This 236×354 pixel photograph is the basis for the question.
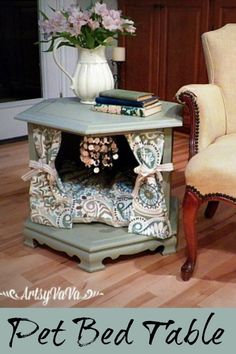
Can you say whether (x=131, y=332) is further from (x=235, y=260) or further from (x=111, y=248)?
(x=235, y=260)

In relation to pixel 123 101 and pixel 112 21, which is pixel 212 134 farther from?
pixel 112 21

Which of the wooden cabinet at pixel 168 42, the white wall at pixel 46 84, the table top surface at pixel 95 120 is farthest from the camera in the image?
the white wall at pixel 46 84

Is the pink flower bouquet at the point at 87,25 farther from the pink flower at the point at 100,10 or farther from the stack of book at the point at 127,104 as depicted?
the stack of book at the point at 127,104

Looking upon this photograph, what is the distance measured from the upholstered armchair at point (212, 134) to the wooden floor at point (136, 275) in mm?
105

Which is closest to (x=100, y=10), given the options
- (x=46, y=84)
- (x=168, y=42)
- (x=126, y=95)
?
(x=126, y=95)

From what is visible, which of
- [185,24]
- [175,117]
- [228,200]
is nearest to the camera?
[228,200]

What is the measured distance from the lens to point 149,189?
6.17 ft

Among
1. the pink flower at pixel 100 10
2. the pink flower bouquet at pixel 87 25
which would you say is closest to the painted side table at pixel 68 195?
the pink flower bouquet at pixel 87 25

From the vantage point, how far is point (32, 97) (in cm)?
393

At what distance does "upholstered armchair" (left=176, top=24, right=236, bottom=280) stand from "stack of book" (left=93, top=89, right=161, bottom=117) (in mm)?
125

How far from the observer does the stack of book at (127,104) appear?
1866mm

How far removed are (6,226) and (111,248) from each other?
25.9 inches

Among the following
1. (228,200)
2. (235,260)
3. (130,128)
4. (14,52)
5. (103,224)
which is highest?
(14,52)

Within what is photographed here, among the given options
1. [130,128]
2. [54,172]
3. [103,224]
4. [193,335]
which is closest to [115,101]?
[130,128]
